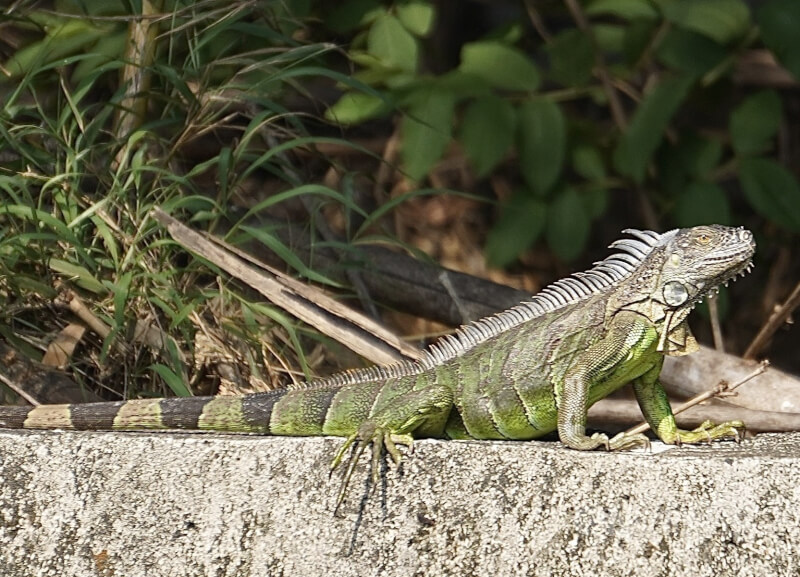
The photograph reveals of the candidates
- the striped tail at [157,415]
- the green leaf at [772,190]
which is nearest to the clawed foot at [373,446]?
the striped tail at [157,415]

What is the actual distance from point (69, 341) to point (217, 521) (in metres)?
1.31

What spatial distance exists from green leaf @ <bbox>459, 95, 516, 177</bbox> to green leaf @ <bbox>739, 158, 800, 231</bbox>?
1.10m

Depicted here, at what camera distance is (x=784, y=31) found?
15.8ft

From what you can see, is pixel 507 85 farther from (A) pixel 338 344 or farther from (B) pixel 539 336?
(B) pixel 539 336

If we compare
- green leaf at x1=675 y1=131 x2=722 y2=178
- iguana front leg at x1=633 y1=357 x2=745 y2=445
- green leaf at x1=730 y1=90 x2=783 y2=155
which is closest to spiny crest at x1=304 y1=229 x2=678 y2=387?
iguana front leg at x1=633 y1=357 x2=745 y2=445

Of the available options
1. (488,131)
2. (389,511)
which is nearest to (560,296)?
(389,511)

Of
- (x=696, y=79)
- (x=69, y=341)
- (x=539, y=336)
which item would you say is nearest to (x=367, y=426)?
(x=539, y=336)

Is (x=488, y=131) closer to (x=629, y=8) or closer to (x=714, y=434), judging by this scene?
(x=629, y=8)

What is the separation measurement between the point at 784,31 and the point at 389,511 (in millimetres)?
3167

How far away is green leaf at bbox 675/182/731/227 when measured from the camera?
5.07 metres

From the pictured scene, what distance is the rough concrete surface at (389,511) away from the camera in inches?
97.0

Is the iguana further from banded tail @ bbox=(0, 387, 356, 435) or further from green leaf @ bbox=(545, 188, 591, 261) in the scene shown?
green leaf @ bbox=(545, 188, 591, 261)

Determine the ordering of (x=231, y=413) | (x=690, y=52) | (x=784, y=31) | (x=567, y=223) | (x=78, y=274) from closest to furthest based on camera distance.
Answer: (x=231, y=413) < (x=78, y=274) < (x=784, y=31) < (x=690, y=52) < (x=567, y=223)

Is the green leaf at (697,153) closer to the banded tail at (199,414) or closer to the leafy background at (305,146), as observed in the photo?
the leafy background at (305,146)
